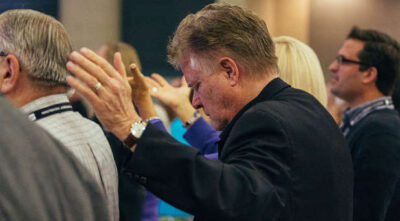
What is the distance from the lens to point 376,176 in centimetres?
255

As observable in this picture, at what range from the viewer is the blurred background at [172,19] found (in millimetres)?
4875

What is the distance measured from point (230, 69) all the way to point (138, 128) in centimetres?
29

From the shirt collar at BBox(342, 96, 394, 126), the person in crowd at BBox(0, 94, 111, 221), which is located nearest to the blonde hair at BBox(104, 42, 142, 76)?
the shirt collar at BBox(342, 96, 394, 126)

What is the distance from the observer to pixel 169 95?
2660 mm

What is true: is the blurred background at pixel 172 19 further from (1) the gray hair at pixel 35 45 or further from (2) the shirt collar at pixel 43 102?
(2) the shirt collar at pixel 43 102

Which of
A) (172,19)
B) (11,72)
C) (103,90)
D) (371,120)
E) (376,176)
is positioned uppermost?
(103,90)

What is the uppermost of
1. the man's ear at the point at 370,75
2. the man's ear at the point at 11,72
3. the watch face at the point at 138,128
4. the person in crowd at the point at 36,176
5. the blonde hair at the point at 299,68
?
the person in crowd at the point at 36,176

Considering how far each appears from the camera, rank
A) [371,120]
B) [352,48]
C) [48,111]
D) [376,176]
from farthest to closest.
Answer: [352,48] → [371,120] → [376,176] → [48,111]

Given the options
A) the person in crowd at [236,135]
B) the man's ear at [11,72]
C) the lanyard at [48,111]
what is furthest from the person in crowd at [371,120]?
the man's ear at [11,72]

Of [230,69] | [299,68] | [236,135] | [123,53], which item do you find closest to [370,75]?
[299,68]

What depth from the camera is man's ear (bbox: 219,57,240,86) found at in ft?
5.24

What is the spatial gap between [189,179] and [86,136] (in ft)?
1.56

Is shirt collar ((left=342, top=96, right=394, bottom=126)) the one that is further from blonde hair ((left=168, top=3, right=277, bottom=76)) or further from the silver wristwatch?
the silver wristwatch

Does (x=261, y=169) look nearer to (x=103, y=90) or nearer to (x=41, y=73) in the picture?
(x=103, y=90)
